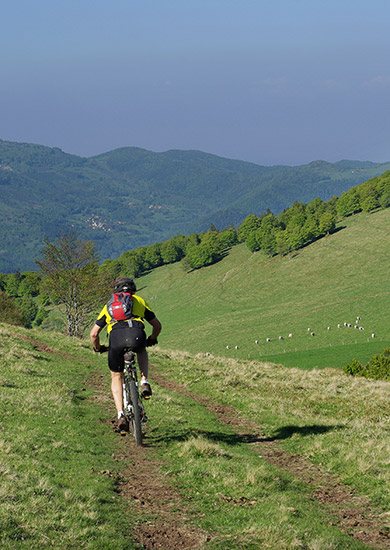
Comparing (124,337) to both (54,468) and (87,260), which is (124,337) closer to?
(54,468)

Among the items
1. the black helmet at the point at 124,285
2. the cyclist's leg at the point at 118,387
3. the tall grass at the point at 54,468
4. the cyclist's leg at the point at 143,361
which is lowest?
the tall grass at the point at 54,468

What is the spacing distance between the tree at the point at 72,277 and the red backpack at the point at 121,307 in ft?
144

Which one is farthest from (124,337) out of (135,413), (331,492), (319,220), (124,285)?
(319,220)

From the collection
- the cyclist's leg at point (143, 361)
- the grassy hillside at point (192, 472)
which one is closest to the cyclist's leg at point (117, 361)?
the cyclist's leg at point (143, 361)

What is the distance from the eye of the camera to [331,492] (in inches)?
384

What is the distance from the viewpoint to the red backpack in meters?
11.5

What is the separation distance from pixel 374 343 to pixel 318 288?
58933 mm

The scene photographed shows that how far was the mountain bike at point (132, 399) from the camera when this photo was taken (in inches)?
458

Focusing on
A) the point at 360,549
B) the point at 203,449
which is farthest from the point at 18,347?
the point at 360,549

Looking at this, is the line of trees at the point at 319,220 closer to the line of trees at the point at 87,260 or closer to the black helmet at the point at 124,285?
the line of trees at the point at 87,260

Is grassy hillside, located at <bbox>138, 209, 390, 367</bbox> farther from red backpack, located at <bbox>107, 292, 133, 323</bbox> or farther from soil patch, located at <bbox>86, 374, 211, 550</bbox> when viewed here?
red backpack, located at <bbox>107, 292, 133, 323</bbox>

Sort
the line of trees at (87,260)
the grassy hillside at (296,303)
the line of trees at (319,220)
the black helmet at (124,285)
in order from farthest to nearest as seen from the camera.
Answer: the line of trees at (319,220), the grassy hillside at (296,303), the line of trees at (87,260), the black helmet at (124,285)

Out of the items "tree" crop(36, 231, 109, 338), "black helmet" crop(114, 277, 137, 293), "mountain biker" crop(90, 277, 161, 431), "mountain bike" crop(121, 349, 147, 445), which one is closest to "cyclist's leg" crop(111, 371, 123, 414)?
"mountain biker" crop(90, 277, 161, 431)

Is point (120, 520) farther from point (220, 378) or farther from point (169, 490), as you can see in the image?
point (220, 378)
